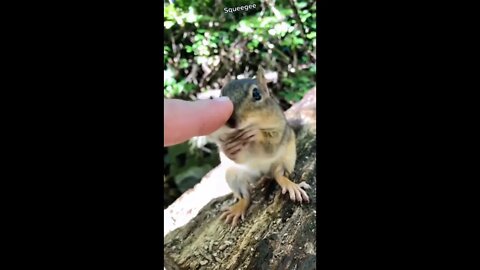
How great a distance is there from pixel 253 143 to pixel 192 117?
0.67 feet

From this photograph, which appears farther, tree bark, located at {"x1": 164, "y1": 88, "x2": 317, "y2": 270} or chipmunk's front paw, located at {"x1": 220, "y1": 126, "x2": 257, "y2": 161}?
chipmunk's front paw, located at {"x1": 220, "y1": 126, "x2": 257, "y2": 161}

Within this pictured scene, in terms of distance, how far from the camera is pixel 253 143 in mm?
1798

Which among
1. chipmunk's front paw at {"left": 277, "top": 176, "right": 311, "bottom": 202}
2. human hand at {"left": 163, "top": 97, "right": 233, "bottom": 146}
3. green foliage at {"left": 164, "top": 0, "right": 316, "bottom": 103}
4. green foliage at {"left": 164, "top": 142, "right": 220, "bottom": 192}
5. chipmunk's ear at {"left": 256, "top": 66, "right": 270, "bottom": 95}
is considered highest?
green foliage at {"left": 164, "top": 0, "right": 316, "bottom": 103}

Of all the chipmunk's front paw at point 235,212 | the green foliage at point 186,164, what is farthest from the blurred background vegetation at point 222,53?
the chipmunk's front paw at point 235,212

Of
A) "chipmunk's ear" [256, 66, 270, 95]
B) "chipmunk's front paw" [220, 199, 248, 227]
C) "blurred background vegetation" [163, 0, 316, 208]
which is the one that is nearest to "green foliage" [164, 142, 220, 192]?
"blurred background vegetation" [163, 0, 316, 208]

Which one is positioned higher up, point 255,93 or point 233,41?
point 233,41

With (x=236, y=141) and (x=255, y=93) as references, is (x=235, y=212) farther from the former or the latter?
(x=255, y=93)

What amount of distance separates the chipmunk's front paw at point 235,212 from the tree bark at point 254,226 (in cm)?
2

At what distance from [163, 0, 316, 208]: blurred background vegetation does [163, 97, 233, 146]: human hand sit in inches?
1.5

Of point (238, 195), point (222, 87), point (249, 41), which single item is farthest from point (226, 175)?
point (249, 41)

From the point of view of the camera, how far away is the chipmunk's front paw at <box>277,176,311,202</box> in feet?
5.51

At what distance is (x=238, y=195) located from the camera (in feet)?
5.91

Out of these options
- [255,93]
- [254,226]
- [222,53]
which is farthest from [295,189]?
[222,53]

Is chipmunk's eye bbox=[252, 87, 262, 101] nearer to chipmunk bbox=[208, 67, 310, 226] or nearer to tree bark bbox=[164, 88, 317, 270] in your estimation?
chipmunk bbox=[208, 67, 310, 226]
